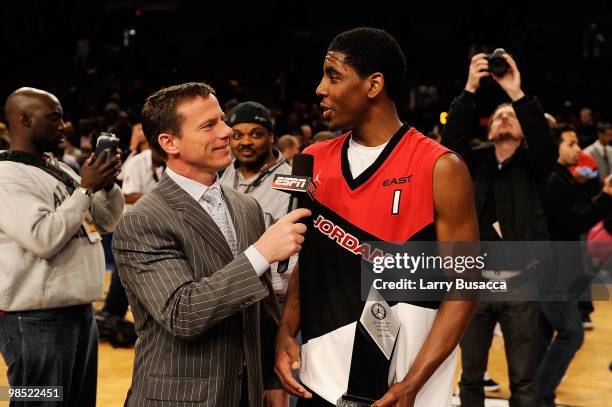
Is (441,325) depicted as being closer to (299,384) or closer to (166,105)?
(299,384)

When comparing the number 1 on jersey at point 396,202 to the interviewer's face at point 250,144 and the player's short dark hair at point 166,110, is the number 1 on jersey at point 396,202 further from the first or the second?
the interviewer's face at point 250,144

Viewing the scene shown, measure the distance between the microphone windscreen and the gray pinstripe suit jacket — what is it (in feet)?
0.93

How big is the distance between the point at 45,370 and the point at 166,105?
1.47m

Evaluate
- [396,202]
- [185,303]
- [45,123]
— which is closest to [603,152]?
[45,123]

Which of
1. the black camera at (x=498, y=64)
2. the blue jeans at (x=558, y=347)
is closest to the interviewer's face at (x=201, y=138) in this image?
the black camera at (x=498, y=64)

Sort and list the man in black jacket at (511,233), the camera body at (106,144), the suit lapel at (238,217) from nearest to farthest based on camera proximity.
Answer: the suit lapel at (238,217) < the camera body at (106,144) < the man in black jacket at (511,233)

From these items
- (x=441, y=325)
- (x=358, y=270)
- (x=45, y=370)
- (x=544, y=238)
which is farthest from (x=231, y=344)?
(x=544, y=238)

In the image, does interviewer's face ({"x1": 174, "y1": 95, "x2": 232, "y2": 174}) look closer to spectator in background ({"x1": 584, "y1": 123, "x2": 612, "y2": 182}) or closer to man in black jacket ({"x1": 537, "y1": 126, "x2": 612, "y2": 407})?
man in black jacket ({"x1": 537, "y1": 126, "x2": 612, "y2": 407})

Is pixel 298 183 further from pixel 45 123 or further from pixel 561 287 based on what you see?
pixel 561 287

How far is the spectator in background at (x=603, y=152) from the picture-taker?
993cm

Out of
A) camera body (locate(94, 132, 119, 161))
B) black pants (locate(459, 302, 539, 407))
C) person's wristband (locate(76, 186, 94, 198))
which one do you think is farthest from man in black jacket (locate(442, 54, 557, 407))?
person's wristband (locate(76, 186, 94, 198))

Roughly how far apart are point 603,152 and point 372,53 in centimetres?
854

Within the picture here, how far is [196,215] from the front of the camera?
2238mm

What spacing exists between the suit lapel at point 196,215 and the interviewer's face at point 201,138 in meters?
0.10
